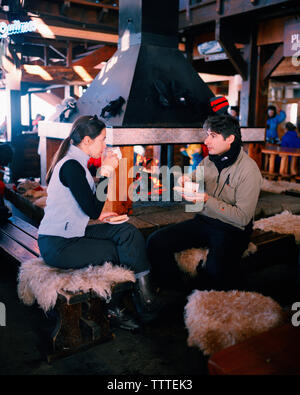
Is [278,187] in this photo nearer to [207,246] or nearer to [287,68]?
[207,246]

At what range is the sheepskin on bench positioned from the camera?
3.15 meters

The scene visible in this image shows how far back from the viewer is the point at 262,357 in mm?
1662

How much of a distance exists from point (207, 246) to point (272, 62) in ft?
15.8

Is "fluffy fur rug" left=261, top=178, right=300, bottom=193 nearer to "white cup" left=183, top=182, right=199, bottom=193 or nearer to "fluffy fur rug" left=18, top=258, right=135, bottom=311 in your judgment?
"white cup" left=183, top=182, right=199, bottom=193

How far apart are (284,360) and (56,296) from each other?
1273 millimetres

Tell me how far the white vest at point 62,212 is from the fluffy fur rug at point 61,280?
0.24m

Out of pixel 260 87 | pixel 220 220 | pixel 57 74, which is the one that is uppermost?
pixel 57 74

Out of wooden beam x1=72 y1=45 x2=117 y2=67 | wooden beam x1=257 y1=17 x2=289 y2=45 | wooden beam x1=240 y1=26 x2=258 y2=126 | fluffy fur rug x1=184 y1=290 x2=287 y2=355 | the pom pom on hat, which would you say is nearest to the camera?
fluffy fur rug x1=184 y1=290 x2=287 y2=355

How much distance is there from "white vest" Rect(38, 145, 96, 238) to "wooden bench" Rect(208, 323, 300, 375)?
4.22ft

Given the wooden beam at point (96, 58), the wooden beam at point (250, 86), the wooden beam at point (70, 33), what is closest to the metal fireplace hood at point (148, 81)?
the wooden beam at point (250, 86)

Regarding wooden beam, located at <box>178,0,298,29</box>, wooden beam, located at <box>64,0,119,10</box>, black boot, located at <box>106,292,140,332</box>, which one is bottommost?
black boot, located at <box>106,292,140,332</box>

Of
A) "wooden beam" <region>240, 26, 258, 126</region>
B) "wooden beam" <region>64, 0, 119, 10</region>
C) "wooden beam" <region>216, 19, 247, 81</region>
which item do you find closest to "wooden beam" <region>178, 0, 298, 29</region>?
"wooden beam" <region>216, 19, 247, 81</region>

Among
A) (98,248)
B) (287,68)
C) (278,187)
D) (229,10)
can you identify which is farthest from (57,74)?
(98,248)
